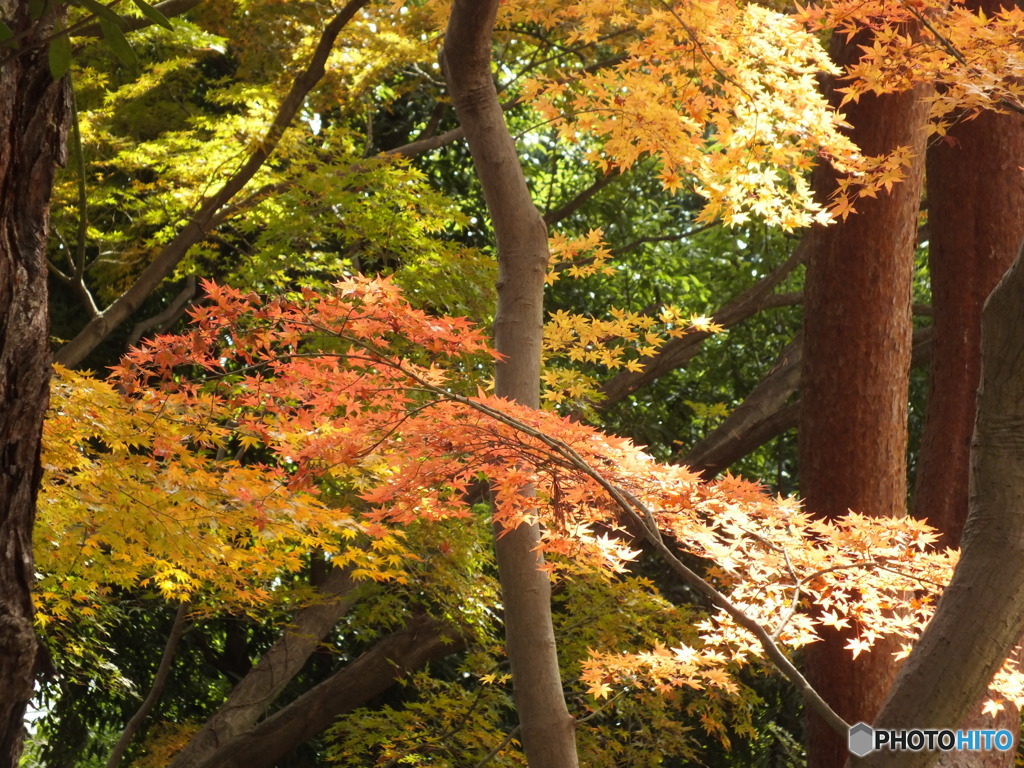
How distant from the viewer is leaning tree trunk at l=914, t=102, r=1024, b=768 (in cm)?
454

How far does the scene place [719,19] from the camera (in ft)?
12.3

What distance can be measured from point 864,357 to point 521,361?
66.6 inches

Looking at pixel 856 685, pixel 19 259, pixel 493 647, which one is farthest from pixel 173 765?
pixel 19 259

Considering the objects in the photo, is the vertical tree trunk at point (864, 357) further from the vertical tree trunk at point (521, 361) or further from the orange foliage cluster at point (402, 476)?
the vertical tree trunk at point (521, 361)

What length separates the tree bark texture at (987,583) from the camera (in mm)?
2168

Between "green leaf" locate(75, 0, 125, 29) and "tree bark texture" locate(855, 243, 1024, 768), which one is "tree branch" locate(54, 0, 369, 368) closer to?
"tree bark texture" locate(855, 243, 1024, 768)

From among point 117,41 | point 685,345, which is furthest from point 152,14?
point 685,345

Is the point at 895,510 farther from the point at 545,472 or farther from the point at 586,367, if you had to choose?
the point at 586,367

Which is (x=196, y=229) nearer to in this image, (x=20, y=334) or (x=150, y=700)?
(x=150, y=700)

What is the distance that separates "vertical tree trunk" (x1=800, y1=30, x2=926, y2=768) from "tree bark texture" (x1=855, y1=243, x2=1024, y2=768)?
6.54 feet

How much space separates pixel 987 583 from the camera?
2174mm

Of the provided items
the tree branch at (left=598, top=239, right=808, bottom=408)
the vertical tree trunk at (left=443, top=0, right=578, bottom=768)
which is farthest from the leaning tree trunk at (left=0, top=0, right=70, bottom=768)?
the tree branch at (left=598, top=239, right=808, bottom=408)

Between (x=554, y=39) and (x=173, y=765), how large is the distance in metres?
5.03

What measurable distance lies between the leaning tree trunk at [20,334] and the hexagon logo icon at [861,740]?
5.48 ft
